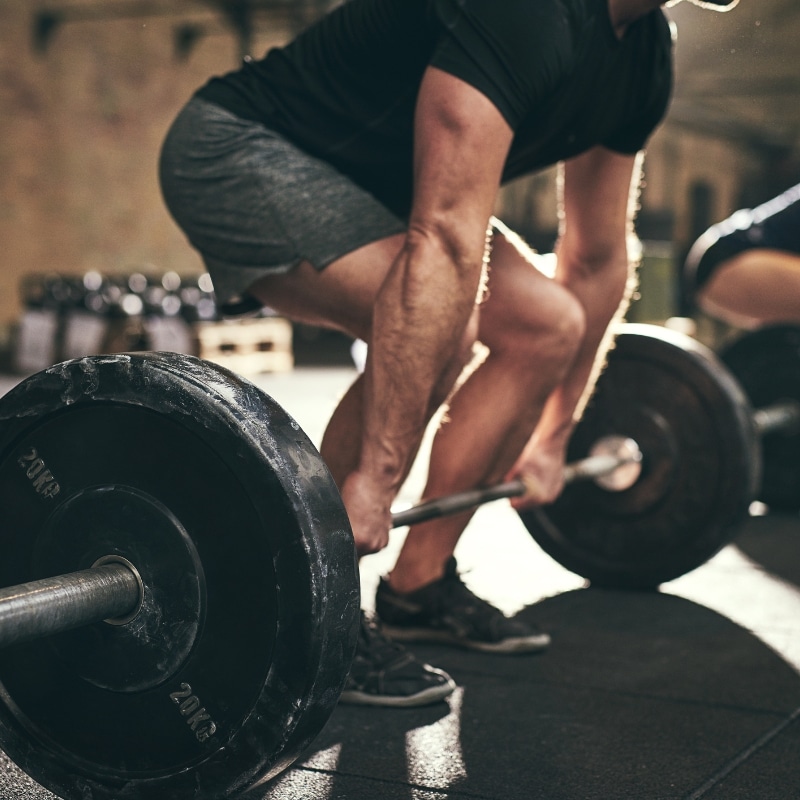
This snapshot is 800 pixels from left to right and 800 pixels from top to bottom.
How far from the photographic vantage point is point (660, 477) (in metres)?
Result: 1.93

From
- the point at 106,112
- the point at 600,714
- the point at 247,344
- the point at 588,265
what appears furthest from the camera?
the point at 106,112

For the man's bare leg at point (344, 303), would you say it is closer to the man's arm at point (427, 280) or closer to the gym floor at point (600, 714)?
the man's arm at point (427, 280)

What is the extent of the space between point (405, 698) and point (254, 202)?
2.06 feet

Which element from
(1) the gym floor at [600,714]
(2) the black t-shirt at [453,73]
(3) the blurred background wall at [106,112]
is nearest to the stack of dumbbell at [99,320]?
(3) the blurred background wall at [106,112]

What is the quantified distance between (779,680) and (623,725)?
287mm

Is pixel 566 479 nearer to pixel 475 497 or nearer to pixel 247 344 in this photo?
pixel 475 497

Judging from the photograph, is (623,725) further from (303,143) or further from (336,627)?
(303,143)

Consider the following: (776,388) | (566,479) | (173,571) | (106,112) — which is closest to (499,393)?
(566,479)

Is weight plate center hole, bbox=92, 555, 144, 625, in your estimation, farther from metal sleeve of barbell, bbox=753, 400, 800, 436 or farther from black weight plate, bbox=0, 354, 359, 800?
metal sleeve of barbell, bbox=753, 400, 800, 436

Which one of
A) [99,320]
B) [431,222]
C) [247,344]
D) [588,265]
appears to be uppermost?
[431,222]

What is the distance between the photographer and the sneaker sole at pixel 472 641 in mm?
1543

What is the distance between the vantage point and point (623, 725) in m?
1.25

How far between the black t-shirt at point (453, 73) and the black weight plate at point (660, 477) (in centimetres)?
52

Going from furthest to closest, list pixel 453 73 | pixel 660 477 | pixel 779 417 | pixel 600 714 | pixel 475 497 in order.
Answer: pixel 779 417, pixel 660 477, pixel 475 497, pixel 600 714, pixel 453 73
